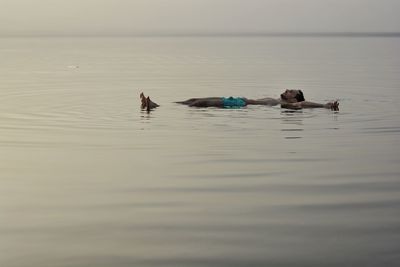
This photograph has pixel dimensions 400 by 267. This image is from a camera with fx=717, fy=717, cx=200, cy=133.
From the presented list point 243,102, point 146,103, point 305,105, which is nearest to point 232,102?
point 243,102

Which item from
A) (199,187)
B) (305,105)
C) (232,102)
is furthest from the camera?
(305,105)

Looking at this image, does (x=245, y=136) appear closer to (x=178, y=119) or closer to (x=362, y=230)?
(x=178, y=119)

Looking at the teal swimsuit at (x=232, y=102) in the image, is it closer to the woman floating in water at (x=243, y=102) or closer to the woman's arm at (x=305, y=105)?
the woman floating in water at (x=243, y=102)

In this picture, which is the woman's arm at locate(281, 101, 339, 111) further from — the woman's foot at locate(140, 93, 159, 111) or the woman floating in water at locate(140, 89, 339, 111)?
the woman's foot at locate(140, 93, 159, 111)

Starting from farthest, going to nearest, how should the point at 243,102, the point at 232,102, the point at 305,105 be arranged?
1. the point at 305,105
2. the point at 243,102
3. the point at 232,102

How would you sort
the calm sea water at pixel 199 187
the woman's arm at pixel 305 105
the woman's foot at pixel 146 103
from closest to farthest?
the calm sea water at pixel 199 187, the woman's arm at pixel 305 105, the woman's foot at pixel 146 103

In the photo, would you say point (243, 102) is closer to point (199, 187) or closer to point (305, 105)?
point (305, 105)

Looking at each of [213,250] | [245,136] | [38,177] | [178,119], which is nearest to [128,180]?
[38,177]

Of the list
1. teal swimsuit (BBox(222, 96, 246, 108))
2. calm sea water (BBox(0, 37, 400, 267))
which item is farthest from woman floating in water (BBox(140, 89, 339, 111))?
calm sea water (BBox(0, 37, 400, 267))

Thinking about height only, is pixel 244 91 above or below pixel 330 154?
above

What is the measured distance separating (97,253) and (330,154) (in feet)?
24.9

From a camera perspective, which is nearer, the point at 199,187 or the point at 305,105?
the point at 199,187

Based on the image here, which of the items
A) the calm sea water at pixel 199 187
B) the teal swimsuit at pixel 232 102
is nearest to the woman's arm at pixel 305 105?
the calm sea water at pixel 199 187

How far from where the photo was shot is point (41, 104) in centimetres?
2433
